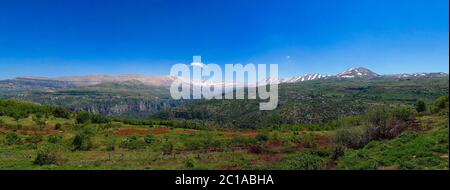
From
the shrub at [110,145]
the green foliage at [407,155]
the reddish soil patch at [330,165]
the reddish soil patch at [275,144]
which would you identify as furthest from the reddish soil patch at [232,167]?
the shrub at [110,145]

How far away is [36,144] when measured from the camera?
51.4 meters

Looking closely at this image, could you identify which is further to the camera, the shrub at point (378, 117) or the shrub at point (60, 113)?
the shrub at point (60, 113)

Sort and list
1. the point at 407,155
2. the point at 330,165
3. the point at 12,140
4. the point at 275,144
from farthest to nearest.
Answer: the point at 12,140, the point at 275,144, the point at 330,165, the point at 407,155

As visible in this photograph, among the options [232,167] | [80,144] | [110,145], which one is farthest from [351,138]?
[80,144]

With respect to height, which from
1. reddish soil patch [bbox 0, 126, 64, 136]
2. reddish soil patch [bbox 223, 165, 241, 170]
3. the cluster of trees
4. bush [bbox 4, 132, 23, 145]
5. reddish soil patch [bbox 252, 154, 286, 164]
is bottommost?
reddish soil patch [bbox 0, 126, 64, 136]

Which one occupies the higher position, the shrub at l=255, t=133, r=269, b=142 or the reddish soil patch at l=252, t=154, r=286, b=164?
the reddish soil patch at l=252, t=154, r=286, b=164

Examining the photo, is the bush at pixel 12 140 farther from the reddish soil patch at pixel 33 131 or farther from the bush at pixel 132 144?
the bush at pixel 132 144

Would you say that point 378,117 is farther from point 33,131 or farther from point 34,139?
point 33,131

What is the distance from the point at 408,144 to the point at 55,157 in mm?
29610

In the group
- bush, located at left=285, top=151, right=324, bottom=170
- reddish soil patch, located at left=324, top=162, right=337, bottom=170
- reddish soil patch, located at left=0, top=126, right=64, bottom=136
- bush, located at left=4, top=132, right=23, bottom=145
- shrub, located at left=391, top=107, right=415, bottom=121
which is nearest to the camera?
bush, located at left=285, top=151, right=324, bottom=170

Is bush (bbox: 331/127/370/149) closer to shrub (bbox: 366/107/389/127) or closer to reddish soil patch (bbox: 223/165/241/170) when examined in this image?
shrub (bbox: 366/107/389/127)

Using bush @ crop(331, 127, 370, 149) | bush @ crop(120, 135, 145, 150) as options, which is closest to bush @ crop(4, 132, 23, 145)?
bush @ crop(120, 135, 145, 150)

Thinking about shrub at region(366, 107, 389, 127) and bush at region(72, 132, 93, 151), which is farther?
bush at region(72, 132, 93, 151)
